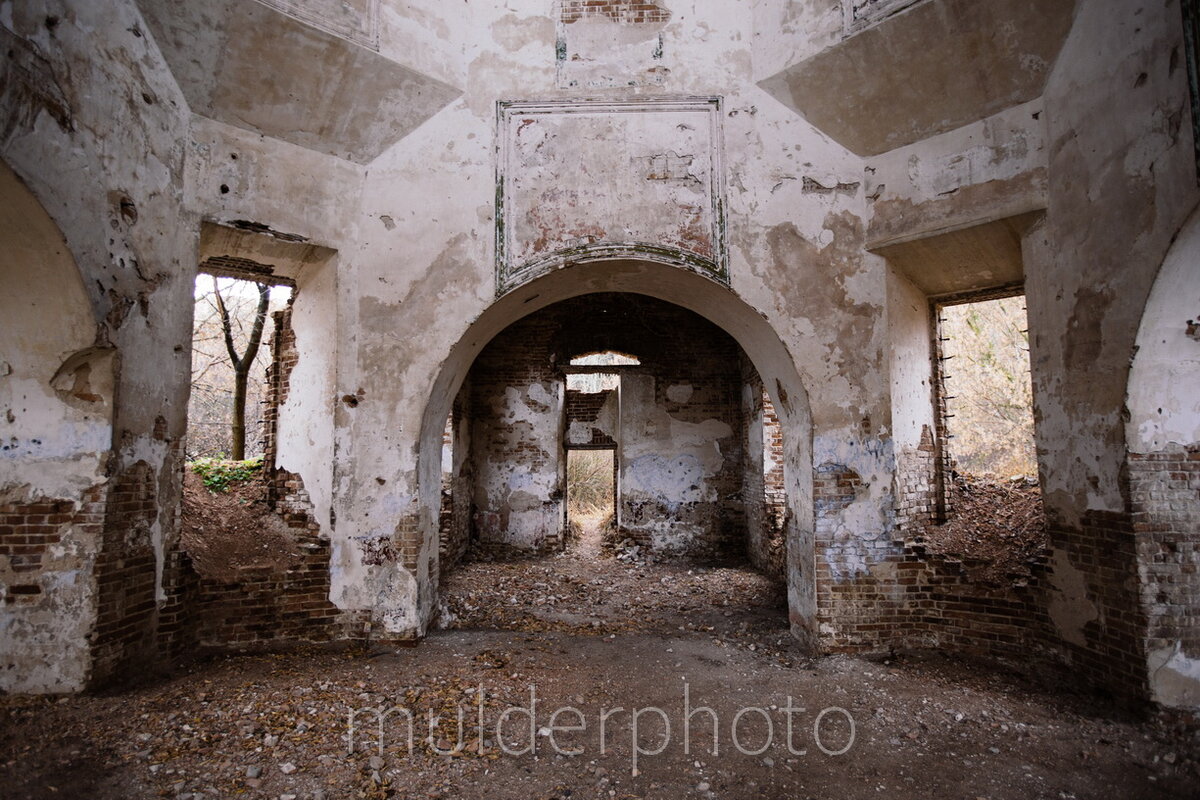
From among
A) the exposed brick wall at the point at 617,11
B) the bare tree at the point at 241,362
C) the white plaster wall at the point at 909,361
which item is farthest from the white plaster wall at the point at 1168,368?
the bare tree at the point at 241,362

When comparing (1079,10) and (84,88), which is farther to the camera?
(1079,10)

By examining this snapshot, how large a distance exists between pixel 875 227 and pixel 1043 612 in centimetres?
323

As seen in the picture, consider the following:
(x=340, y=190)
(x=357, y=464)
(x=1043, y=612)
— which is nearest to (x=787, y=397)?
(x=1043, y=612)

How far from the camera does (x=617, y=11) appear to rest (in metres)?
5.70

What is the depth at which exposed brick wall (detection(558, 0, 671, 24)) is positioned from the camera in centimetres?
569

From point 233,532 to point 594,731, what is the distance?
3600 millimetres

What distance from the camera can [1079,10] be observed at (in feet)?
14.2

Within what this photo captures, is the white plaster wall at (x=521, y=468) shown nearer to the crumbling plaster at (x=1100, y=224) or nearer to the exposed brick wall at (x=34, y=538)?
the exposed brick wall at (x=34, y=538)

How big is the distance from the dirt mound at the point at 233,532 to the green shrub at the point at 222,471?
53 mm

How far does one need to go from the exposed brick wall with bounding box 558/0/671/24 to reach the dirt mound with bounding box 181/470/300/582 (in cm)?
515

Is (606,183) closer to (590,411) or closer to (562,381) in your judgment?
(562,381)

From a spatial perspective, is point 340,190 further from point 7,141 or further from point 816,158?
point 816,158

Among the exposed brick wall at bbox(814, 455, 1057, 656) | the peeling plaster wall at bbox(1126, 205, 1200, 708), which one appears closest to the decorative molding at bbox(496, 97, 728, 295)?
the exposed brick wall at bbox(814, 455, 1057, 656)

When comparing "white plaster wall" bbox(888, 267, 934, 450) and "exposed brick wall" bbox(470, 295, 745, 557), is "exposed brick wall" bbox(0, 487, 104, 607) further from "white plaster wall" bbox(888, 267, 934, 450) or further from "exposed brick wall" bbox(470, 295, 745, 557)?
"exposed brick wall" bbox(470, 295, 745, 557)
